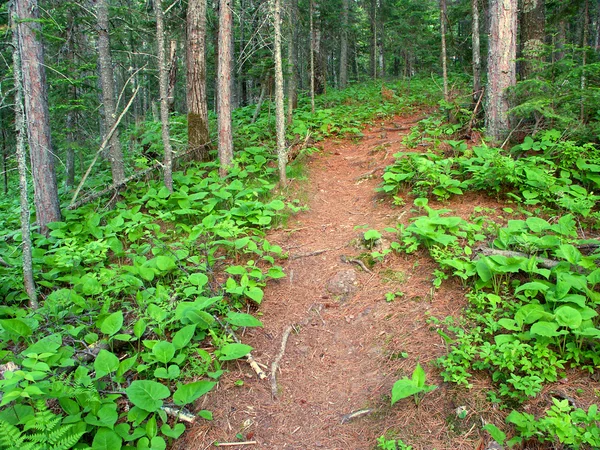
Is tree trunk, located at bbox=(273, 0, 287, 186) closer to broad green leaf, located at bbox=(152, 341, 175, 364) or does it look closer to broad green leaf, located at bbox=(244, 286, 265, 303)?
broad green leaf, located at bbox=(244, 286, 265, 303)

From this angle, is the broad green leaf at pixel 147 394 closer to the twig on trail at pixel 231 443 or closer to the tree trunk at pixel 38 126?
the twig on trail at pixel 231 443

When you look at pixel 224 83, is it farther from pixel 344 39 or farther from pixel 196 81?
pixel 344 39

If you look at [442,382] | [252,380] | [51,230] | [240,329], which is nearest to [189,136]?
[51,230]

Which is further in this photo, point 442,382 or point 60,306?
point 60,306

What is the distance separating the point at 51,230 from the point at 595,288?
7990 mm

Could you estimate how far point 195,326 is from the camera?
152 inches

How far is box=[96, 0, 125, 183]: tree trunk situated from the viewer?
786 cm

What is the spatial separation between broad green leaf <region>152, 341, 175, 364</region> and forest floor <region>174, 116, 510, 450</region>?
1.79ft

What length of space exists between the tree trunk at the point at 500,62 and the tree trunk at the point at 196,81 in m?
6.06

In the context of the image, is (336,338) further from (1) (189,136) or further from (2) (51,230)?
(1) (189,136)

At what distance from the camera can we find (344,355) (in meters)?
4.10

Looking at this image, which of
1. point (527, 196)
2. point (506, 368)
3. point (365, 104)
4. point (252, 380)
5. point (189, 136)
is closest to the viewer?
point (506, 368)

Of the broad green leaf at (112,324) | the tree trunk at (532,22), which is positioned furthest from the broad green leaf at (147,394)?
the tree trunk at (532,22)

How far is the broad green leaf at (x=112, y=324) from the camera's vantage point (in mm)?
3934
